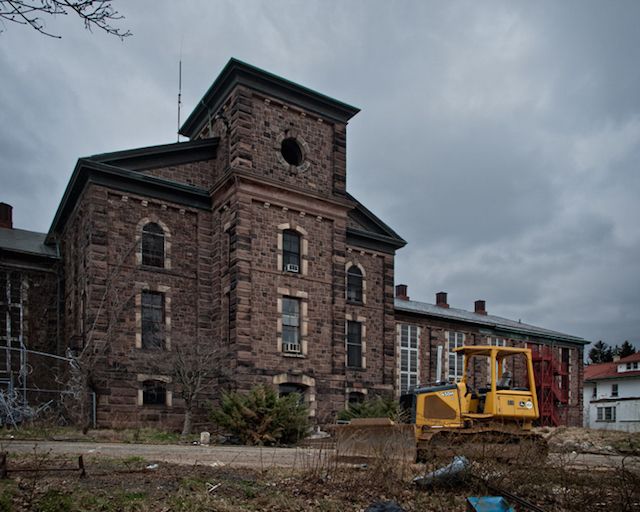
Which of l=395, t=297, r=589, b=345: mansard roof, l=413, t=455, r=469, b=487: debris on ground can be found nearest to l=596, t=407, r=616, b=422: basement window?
l=395, t=297, r=589, b=345: mansard roof

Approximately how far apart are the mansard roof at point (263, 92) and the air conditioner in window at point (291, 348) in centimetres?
1024

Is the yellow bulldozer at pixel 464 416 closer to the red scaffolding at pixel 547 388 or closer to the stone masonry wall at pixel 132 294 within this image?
the stone masonry wall at pixel 132 294

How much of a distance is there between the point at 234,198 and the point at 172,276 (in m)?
4.08

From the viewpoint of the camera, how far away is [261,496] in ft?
26.5

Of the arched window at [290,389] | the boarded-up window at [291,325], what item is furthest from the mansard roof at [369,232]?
the arched window at [290,389]

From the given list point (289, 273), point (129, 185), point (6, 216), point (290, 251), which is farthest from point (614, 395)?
point (6, 216)

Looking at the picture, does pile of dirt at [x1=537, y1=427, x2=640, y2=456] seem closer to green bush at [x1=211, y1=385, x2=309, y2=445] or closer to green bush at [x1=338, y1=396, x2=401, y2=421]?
green bush at [x1=338, y1=396, x2=401, y2=421]

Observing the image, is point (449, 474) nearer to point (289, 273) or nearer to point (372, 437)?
point (372, 437)

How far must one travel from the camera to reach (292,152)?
89.1 feet

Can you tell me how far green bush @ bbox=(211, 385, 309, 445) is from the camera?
1934cm

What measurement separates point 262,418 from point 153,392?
6053mm

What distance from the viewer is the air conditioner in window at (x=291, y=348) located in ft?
81.6

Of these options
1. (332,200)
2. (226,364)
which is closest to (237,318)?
(226,364)

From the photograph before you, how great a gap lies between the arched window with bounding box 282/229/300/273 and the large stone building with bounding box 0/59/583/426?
2.4 inches
